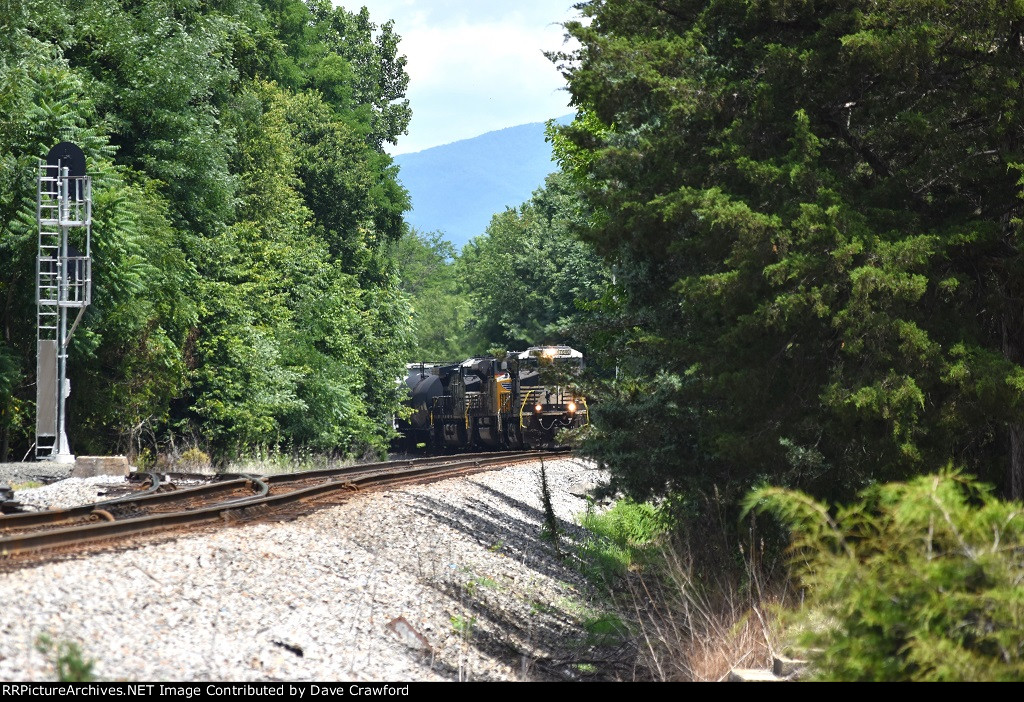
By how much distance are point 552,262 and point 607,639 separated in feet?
157

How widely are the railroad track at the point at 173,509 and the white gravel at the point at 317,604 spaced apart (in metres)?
0.66

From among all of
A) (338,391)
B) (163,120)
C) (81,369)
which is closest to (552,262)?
(338,391)

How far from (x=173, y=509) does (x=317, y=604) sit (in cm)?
471

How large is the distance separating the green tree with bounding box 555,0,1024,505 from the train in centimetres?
1615

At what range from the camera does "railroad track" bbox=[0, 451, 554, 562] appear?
35.5ft

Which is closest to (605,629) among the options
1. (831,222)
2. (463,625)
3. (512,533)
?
(463,625)

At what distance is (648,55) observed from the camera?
14.8 m

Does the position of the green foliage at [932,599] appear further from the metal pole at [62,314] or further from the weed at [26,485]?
the metal pole at [62,314]

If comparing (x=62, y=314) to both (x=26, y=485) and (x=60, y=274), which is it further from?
(x=26, y=485)

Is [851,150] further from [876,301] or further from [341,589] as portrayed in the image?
[341,589]

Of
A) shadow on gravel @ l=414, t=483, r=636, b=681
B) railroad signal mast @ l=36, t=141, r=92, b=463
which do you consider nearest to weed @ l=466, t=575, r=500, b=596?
shadow on gravel @ l=414, t=483, r=636, b=681

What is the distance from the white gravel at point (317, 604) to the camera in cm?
800

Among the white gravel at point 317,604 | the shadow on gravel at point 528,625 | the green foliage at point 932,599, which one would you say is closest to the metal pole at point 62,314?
the white gravel at point 317,604

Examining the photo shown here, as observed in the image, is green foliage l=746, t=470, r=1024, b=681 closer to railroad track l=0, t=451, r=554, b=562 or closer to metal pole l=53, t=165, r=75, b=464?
railroad track l=0, t=451, r=554, b=562
